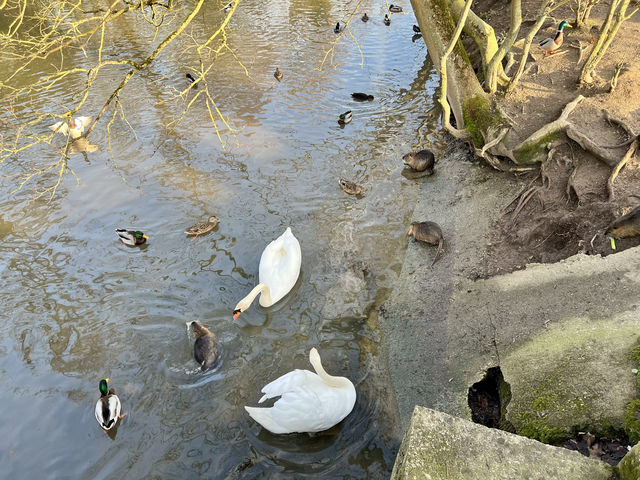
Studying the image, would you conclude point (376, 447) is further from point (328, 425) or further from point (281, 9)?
point (281, 9)

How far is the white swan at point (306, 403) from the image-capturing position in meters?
5.11

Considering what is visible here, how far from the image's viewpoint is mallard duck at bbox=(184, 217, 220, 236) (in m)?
8.45

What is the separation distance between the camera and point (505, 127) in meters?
9.04

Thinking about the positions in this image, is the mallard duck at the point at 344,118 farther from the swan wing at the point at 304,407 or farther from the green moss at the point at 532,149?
the swan wing at the point at 304,407

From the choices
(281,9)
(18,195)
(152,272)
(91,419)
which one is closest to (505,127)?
(152,272)

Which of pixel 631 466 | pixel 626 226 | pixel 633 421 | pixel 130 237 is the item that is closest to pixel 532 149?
pixel 626 226

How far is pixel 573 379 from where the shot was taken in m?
4.73

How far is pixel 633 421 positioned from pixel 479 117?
6896 millimetres

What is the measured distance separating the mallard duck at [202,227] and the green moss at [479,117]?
558 cm

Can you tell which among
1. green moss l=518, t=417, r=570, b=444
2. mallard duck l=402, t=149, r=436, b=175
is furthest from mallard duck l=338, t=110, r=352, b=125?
green moss l=518, t=417, r=570, b=444

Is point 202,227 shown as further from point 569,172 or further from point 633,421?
point 633,421

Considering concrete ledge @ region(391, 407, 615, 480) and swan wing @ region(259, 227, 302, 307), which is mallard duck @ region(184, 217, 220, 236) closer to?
swan wing @ region(259, 227, 302, 307)

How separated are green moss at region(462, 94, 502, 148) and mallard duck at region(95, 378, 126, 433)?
314 inches

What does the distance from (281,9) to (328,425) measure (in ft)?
64.5
